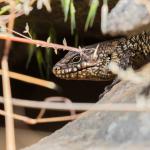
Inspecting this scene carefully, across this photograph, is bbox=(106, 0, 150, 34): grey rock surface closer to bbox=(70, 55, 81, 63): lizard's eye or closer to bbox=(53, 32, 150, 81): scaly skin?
bbox=(53, 32, 150, 81): scaly skin

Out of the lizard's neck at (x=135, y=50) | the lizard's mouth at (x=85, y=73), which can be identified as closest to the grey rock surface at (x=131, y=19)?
the lizard's neck at (x=135, y=50)

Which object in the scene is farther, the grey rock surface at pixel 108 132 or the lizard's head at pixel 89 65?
the lizard's head at pixel 89 65

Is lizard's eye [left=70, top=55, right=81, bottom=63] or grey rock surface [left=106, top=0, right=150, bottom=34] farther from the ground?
grey rock surface [left=106, top=0, right=150, bottom=34]

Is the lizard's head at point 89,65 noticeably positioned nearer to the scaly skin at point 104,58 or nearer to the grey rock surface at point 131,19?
the scaly skin at point 104,58

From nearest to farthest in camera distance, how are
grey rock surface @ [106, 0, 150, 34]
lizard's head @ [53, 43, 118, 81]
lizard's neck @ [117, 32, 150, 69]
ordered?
grey rock surface @ [106, 0, 150, 34]
lizard's neck @ [117, 32, 150, 69]
lizard's head @ [53, 43, 118, 81]

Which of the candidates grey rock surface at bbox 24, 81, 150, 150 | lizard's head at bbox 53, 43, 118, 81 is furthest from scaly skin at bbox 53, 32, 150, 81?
grey rock surface at bbox 24, 81, 150, 150

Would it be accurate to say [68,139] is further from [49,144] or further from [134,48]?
[134,48]

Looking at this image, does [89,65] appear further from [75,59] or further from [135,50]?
[135,50]

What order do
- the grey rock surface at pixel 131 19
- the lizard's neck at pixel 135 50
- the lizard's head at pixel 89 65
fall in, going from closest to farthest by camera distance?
the grey rock surface at pixel 131 19, the lizard's neck at pixel 135 50, the lizard's head at pixel 89 65
